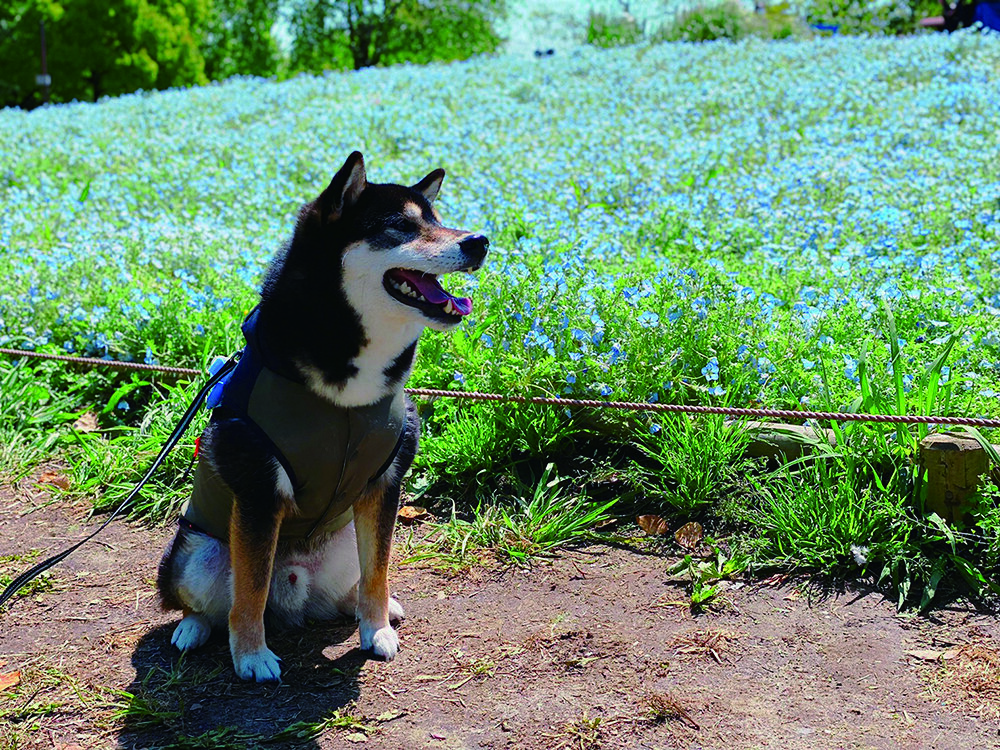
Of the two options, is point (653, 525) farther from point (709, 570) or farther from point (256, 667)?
point (256, 667)

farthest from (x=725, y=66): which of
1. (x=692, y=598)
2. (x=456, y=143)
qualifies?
(x=692, y=598)

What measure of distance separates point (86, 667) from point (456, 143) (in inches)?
331

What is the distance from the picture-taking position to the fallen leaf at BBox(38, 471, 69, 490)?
15.9 feet

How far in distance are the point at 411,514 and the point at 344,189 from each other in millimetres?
1956

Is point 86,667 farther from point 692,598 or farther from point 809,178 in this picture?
point 809,178

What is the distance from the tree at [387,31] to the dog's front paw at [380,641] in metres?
41.4

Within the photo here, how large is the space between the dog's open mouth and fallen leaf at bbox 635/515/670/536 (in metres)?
1.62

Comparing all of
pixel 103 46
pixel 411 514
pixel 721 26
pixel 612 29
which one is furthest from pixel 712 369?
pixel 612 29

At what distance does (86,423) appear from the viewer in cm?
533

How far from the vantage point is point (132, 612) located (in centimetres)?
362

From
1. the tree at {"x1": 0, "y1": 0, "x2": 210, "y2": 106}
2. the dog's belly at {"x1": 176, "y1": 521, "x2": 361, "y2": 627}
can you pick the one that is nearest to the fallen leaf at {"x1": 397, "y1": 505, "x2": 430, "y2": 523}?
the dog's belly at {"x1": 176, "y1": 521, "x2": 361, "y2": 627}

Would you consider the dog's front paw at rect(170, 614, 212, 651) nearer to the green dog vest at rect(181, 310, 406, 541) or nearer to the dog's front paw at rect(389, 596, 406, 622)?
the green dog vest at rect(181, 310, 406, 541)

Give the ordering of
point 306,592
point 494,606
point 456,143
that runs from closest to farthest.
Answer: point 306,592
point 494,606
point 456,143

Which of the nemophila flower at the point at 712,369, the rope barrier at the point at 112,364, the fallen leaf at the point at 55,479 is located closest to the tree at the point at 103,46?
the rope barrier at the point at 112,364
